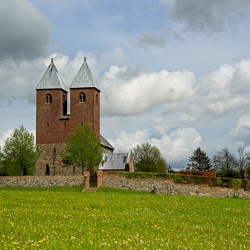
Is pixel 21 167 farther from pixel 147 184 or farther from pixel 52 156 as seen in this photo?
pixel 147 184

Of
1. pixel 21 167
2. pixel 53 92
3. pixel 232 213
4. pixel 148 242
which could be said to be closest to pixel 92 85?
pixel 53 92

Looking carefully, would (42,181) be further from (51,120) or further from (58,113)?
(58,113)

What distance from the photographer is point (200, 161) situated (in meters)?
107

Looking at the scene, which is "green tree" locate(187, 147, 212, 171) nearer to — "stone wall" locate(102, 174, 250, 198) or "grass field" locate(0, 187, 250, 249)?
"stone wall" locate(102, 174, 250, 198)

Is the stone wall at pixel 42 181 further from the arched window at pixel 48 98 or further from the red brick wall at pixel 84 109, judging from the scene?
the arched window at pixel 48 98

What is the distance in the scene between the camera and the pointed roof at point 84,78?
75750mm

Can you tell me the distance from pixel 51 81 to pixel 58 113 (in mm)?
5605

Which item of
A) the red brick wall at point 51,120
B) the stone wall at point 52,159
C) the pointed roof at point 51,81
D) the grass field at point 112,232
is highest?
the pointed roof at point 51,81

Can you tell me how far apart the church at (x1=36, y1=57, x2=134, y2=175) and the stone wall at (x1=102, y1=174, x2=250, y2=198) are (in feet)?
95.0

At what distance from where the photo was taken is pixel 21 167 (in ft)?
204

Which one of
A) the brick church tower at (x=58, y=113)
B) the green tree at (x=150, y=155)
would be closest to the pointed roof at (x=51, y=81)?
the brick church tower at (x=58, y=113)

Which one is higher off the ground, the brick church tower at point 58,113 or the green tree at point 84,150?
the brick church tower at point 58,113

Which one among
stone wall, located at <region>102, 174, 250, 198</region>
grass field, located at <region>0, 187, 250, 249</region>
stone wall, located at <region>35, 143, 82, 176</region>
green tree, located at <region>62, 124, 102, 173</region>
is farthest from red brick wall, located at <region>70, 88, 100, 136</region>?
grass field, located at <region>0, 187, 250, 249</region>

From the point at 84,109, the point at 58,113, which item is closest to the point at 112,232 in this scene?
the point at 84,109
